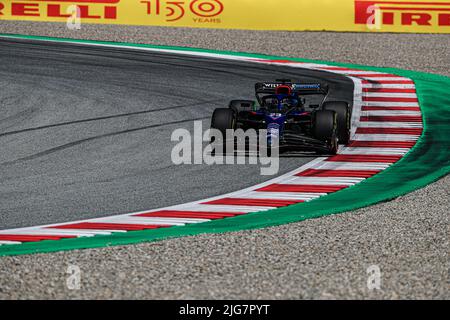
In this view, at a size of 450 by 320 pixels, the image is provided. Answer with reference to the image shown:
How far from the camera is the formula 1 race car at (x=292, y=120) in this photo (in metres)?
13.8

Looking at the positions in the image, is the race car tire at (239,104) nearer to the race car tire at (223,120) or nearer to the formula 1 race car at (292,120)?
the formula 1 race car at (292,120)

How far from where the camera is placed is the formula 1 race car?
1380 centimetres

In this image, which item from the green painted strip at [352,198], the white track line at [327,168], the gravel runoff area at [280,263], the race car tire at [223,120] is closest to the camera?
the gravel runoff area at [280,263]

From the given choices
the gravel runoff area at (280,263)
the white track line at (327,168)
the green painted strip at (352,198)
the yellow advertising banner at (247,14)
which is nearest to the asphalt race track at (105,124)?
the white track line at (327,168)

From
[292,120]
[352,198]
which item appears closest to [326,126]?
[292,120]

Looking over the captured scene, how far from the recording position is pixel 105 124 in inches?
626

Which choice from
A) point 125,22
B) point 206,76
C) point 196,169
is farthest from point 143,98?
point 125,22

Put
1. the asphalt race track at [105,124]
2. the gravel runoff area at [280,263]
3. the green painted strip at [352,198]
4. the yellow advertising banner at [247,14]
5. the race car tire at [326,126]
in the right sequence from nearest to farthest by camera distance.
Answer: the gravel runoff area at [280,263]
the green painted strip at [352,198]
the asphalt race track at [105,124]
the race car tire at [326,126]
the yellow advertising banner at [247,14]

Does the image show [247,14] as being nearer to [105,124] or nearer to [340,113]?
[105,124]

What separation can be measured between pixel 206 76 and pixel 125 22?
475 cm

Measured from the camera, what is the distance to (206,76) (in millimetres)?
20375

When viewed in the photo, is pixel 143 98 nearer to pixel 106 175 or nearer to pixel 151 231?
pixel 106 175

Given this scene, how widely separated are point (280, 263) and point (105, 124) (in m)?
7.53

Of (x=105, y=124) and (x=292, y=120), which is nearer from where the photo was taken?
(x=292, y=120)
